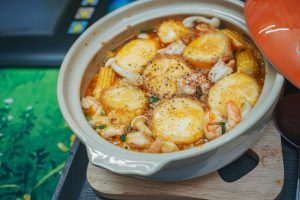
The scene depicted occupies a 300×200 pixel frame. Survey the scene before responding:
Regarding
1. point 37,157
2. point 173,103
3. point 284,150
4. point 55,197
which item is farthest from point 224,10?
point 37,157

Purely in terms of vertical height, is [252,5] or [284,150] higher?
[252,5]

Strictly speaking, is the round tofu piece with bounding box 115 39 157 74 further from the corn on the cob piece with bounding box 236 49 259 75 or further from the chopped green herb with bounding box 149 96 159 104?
the corn on the cob piece with bounding box 236 49 259 75

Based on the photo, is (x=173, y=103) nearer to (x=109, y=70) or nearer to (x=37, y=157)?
(x=109, y=70)

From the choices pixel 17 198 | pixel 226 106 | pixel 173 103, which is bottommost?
pixel 17 198

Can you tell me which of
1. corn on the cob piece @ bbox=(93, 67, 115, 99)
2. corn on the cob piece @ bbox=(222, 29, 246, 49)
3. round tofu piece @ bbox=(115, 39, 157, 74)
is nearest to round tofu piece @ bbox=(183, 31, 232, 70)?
corn on the cob piece @ bbox=(222, 29, 246, 49)

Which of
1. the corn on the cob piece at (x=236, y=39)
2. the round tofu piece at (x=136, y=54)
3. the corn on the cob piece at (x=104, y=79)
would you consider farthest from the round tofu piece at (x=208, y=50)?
the corn on the cob piece at (x=104, y=79)

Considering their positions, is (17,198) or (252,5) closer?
(252,5)

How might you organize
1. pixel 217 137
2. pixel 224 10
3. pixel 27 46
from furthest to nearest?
1. pixel 27 46
2. pixel 224 10
3. pixel 217 137

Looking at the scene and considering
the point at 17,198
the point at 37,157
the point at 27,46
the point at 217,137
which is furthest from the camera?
the point at 27,46
